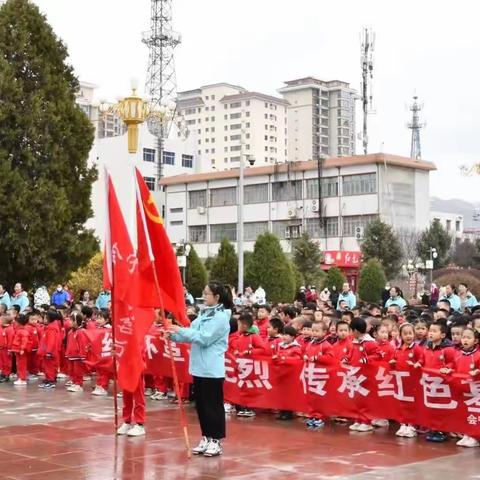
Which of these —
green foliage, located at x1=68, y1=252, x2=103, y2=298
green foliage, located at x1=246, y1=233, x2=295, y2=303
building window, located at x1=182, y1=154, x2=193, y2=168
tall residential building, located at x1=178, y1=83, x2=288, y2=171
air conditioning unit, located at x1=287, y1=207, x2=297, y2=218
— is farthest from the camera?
tall residential building, located at x1=178, y1=83, x2=288, y2=171

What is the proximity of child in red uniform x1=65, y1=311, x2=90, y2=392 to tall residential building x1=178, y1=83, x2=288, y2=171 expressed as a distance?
11561 cm

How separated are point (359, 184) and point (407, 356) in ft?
162

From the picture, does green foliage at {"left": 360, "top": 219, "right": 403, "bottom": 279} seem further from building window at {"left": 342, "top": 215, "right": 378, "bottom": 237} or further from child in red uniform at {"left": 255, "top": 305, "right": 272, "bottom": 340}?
child in red uniform at {"left": 255, "top": 305, "right": 272, "bottom": 340}

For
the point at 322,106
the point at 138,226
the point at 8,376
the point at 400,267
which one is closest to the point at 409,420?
the point at 138,226

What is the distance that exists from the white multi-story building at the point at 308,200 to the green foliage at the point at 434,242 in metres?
1.51

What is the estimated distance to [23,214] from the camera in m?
22.8

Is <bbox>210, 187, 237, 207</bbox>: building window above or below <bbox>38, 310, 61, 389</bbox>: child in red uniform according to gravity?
above

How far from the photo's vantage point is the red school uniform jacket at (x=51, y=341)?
577 inches

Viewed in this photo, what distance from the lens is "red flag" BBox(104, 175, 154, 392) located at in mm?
8828

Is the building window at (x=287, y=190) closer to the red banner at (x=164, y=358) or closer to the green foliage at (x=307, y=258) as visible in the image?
the green foliage at (x=307, y=258)

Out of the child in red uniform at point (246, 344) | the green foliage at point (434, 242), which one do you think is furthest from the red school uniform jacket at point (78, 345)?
the green foliage at point (434, 242)

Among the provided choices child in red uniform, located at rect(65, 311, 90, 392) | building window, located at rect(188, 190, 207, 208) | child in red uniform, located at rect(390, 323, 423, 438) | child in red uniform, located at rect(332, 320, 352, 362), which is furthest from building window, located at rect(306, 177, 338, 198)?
child in red uniform, located at rect(390, 323, 423, 438)

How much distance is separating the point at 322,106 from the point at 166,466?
12602 cm

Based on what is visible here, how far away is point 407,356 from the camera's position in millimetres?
9828
